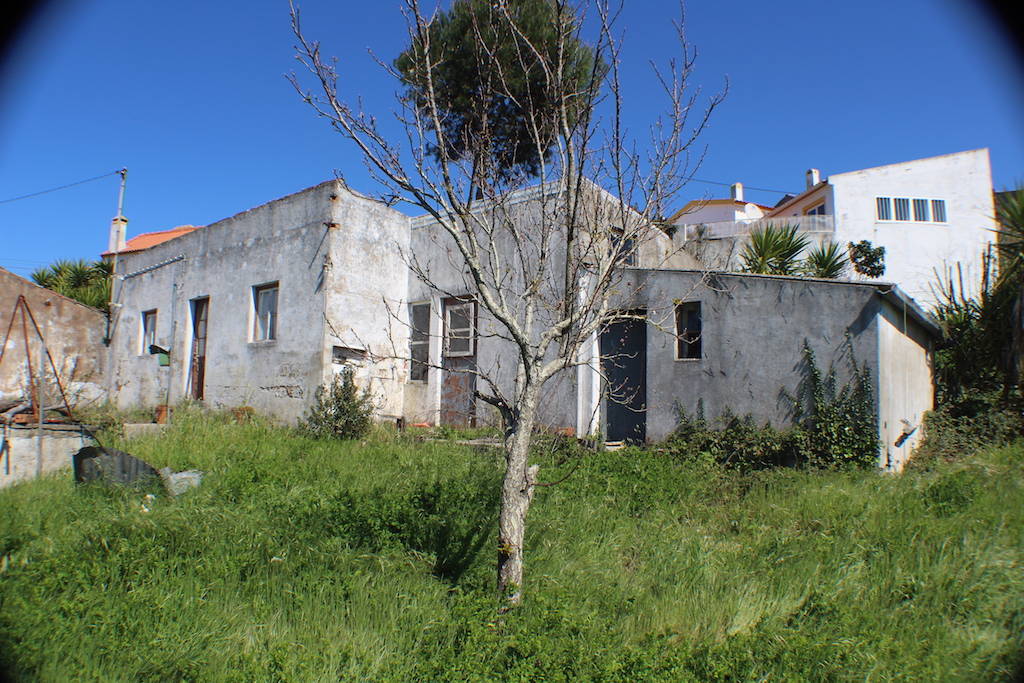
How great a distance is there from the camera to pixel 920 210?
23.2 m

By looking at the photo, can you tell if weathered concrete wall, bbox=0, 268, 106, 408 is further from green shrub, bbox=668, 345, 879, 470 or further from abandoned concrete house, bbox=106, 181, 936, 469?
green shrub, bbox=668, 345, 879, 470

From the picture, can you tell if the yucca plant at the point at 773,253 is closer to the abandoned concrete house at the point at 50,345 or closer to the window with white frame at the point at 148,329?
the window with white frame at the point at 148,329

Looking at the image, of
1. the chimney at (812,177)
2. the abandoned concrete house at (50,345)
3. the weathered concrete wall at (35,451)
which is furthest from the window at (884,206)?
the abandoned concrete house at (50,345)

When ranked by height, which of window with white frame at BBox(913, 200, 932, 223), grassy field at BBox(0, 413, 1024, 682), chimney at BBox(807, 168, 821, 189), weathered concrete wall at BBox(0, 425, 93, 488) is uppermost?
chimney at BBox(807, 168, 821, 189)

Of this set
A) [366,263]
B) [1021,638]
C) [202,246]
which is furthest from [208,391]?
[1021,638]

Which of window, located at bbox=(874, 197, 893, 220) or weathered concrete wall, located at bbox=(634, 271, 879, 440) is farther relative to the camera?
window, located at bbox=(874, 197, 893, 220)

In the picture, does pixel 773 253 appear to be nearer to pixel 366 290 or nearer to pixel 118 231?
pixel 366 290

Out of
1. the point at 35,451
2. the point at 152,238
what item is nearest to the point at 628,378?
the point at 35,451

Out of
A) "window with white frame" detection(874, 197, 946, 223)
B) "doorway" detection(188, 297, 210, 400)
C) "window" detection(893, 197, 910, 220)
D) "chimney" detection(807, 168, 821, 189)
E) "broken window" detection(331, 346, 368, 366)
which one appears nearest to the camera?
"broken window" detection(331, 346, 368, 366)

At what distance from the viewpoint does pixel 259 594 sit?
4363 millimetres

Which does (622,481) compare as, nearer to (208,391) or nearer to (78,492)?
(78,492)

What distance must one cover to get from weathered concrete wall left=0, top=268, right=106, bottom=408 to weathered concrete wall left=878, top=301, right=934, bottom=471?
14.8m

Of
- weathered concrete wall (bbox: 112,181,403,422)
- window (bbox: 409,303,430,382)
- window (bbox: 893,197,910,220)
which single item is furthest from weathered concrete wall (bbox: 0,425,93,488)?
window (bbox: 893,197,910,220)

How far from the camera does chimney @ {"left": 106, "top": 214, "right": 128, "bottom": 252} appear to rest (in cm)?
2166
